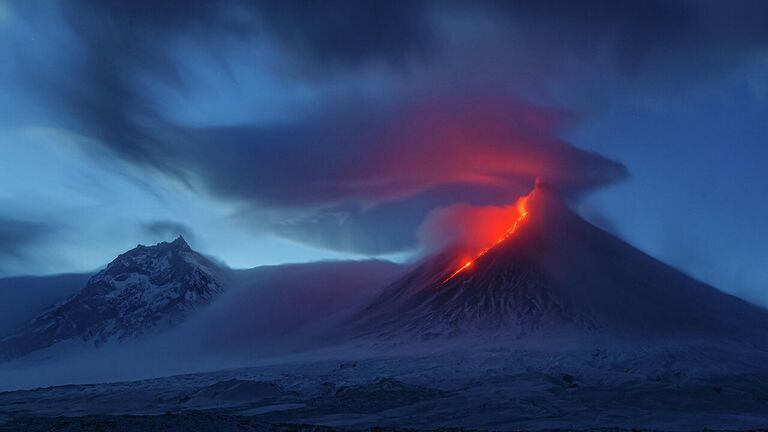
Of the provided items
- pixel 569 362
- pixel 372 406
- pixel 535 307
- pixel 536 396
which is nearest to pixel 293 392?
pixel 372 406

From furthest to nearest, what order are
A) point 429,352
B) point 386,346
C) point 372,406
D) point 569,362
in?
point 386,346, point 429,352, point 569,362, point 372,406

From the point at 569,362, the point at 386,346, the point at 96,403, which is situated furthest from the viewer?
the point at 386,346

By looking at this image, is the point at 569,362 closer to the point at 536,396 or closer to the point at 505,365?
the point at 505,365

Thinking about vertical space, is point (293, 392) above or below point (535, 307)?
below

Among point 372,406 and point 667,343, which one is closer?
point 372,406

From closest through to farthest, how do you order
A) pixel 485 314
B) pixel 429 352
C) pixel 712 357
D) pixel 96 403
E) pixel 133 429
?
pixel 133 429 → pixel 96 403 → pixel 712 357 → pixel 429 352 → pixel 485 314

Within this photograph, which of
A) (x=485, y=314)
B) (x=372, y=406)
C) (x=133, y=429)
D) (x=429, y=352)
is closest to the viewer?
(x=133, y=429)

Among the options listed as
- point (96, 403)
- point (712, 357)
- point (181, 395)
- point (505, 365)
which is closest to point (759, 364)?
point (712, 357)

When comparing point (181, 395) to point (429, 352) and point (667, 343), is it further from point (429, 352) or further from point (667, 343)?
point (667, 343)

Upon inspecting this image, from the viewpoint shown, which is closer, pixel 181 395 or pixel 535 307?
pixel 181 395
